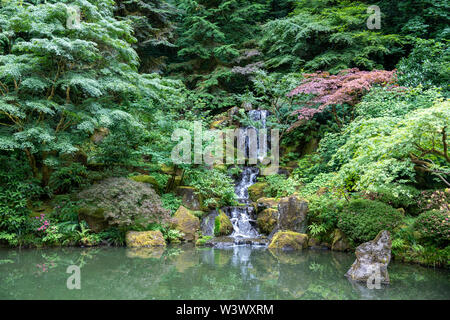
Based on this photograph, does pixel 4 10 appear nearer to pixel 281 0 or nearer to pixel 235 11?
pixel 235 11

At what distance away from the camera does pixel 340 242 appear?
7.80m

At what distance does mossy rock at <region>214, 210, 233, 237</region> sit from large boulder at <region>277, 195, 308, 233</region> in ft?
5.50

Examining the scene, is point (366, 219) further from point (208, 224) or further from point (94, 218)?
point (94, 218)

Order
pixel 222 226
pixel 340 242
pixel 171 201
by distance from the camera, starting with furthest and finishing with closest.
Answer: pixel 171 201 < pixel 222 226 < pixel 340 242

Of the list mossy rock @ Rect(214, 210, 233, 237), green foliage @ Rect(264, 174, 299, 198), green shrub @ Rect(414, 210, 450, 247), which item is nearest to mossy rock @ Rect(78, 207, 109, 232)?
mossy rock @ Rect(214, 210, 233, 237)

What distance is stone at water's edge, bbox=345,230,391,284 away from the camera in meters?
4.97

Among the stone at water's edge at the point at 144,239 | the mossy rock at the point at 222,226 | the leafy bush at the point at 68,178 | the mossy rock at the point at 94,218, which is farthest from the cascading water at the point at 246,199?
the leafy bush at the point at 68,178

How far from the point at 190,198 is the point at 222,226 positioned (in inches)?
58.0

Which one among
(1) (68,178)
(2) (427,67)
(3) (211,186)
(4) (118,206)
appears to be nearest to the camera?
(4) (118,206)

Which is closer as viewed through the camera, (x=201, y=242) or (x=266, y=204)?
(x=201, y=242)

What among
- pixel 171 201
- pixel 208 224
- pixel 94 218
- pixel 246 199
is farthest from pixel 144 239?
pixel 246 199

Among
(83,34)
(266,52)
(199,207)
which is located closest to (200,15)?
(266,52)

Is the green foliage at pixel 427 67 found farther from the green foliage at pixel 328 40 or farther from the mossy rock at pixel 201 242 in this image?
the mossy rock at pixel 201 242
